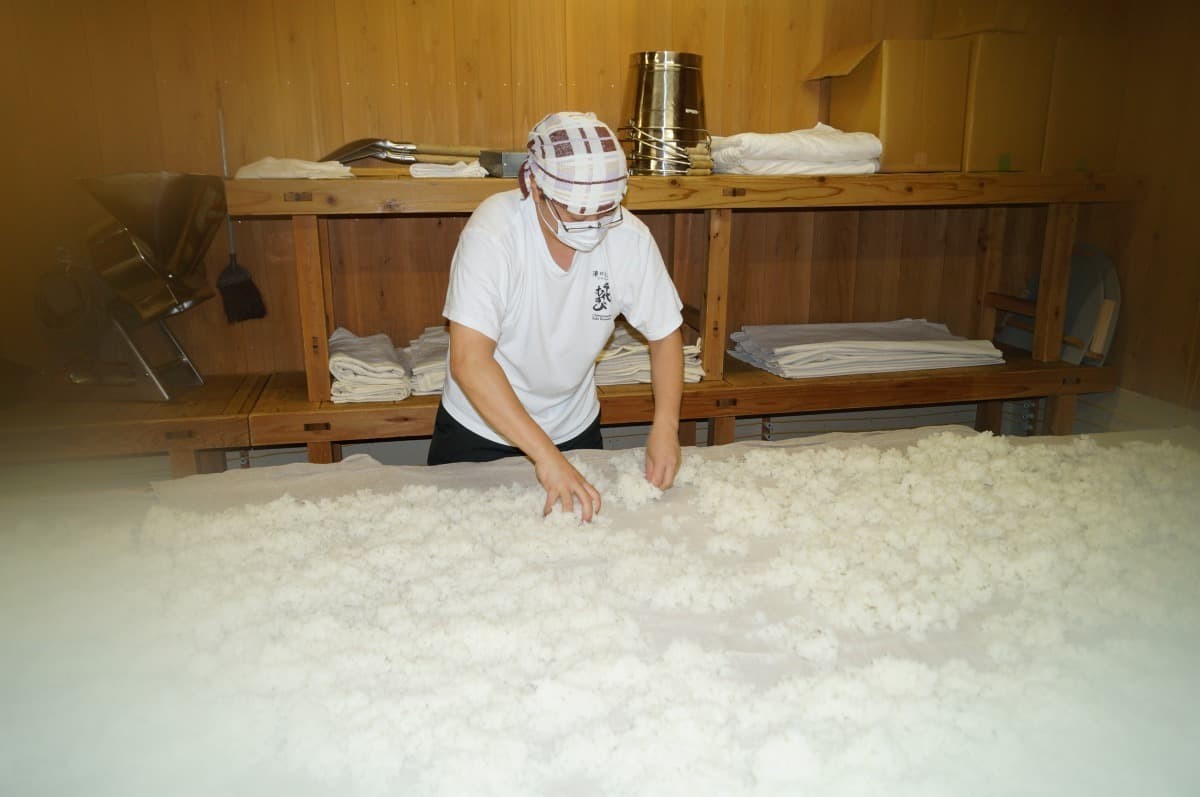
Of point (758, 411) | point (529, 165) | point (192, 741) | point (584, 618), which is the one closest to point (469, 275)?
point (529, 165)

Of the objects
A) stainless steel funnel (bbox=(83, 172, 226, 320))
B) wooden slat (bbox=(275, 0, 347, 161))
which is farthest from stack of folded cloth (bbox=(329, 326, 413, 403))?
wooden slat (bbox=(275, 0, 347, 161))

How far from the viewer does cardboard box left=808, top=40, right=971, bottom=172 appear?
282 centimetres

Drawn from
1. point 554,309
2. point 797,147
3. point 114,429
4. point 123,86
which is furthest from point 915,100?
point 114,429

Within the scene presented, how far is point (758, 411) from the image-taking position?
114 inches

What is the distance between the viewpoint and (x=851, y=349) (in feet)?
9.88

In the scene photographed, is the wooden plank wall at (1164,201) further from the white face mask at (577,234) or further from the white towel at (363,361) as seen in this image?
the white towel at (363,361)

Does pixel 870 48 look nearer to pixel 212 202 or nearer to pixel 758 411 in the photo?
pixel 758 411

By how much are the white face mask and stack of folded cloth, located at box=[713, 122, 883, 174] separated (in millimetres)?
1106

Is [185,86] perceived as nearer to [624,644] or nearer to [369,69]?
[369,69]

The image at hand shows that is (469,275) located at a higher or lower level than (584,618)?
higher

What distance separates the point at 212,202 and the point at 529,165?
128 centimetres

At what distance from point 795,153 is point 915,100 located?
53 cm

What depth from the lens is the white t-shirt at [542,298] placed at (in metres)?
1.72

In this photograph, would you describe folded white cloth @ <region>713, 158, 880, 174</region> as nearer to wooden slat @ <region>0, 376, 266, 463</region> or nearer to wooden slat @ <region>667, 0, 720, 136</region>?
wooden slat @ <region>667, 0, 720, 136</region>
